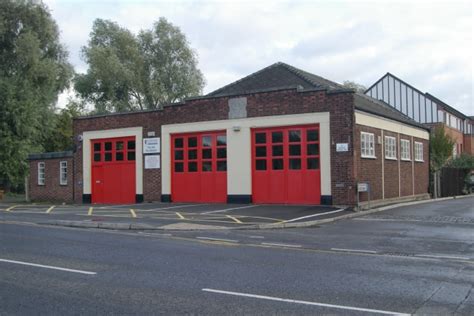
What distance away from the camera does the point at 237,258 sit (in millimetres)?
9641

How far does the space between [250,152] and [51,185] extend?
1212cm

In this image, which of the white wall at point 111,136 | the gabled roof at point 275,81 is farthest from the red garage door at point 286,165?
the white wall at point 111,136

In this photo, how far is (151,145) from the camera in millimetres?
24000

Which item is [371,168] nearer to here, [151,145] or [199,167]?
[199,167]

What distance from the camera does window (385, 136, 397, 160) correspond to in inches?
925

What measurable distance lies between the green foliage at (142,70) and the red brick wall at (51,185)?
2053 centimetres

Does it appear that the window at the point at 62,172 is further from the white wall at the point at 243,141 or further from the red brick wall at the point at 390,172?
the red brick wall at the point at 390,172

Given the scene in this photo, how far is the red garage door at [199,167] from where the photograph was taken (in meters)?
22.4

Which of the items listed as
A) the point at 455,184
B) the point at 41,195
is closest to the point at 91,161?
the point at 41,195

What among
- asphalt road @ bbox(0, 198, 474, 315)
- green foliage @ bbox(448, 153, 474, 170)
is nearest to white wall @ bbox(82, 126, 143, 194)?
asphalt road @ bbox(0, 198, 474, 315)

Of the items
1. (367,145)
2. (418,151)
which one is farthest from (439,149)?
(367,145)

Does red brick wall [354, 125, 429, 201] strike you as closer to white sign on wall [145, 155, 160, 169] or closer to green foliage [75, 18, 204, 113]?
white sign on wall [145, 155, 160, 169]

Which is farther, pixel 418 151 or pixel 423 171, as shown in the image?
pixel 423 171

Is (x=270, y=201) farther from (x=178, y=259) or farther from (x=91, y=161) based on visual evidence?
(x=178, y=259)
